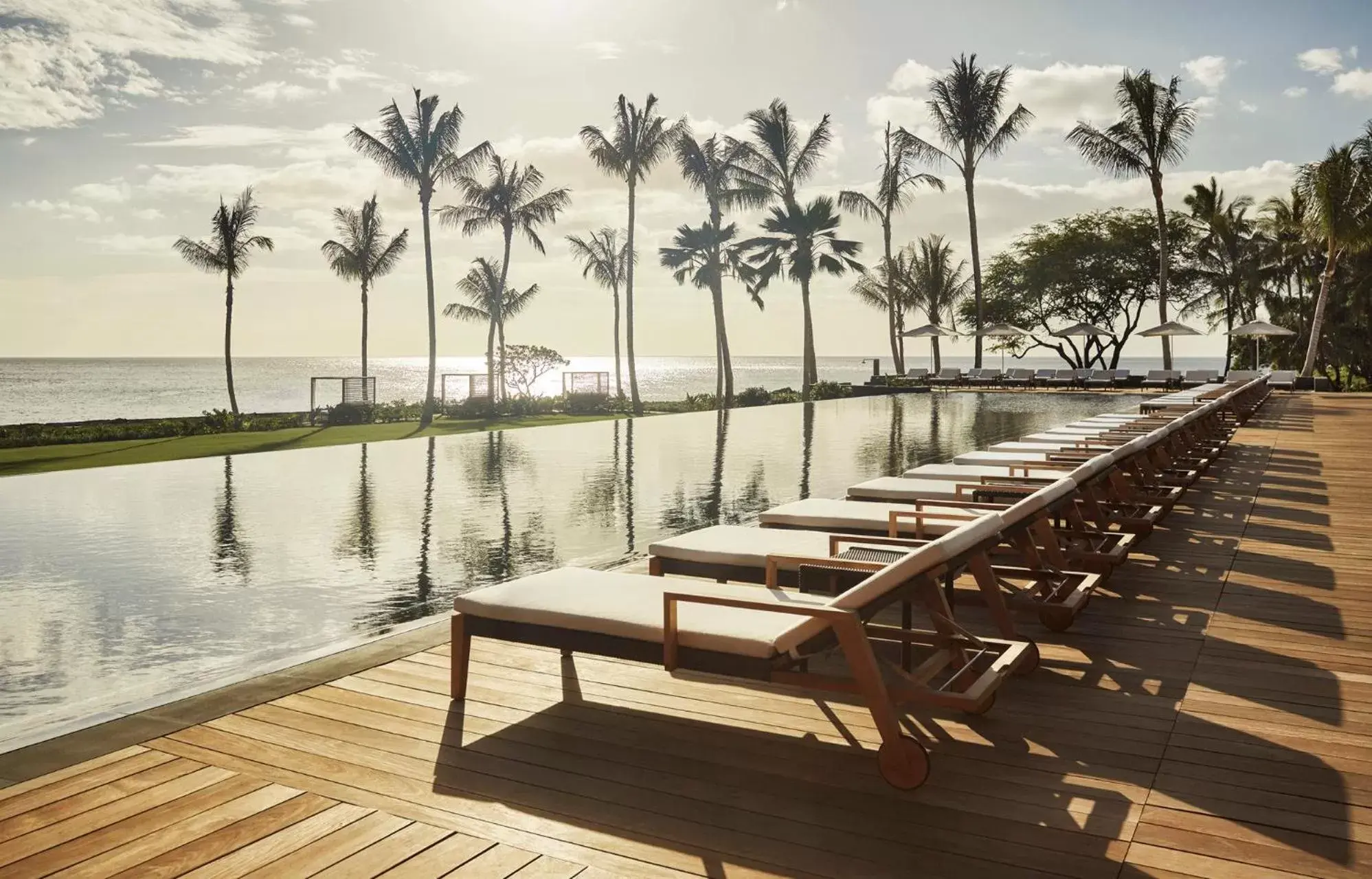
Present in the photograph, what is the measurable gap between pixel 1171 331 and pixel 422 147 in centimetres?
2353

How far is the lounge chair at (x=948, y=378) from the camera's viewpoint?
110 ft

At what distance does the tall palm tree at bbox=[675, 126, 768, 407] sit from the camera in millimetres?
31000

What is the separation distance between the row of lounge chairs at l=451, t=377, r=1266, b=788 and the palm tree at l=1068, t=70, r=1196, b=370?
1205 inches

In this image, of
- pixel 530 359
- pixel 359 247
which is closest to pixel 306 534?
pixel 530 359

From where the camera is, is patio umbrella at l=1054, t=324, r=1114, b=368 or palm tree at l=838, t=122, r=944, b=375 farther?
patio umbrella at l=1054, t=324, r=1114, b=368

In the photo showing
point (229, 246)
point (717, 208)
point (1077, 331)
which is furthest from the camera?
point (1077, 331)

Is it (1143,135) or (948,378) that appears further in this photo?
(948,378)

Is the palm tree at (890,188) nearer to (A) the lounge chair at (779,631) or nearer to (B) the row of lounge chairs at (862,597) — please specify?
(B) the row of lounge chairs at (862,597)

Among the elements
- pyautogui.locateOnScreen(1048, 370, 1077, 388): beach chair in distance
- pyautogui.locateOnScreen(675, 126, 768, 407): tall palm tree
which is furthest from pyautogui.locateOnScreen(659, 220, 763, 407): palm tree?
pyautogui.locateOnScreen(1048, 370, 1077, 388): beach chair in distance

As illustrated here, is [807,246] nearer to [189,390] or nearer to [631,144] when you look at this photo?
[631,144]

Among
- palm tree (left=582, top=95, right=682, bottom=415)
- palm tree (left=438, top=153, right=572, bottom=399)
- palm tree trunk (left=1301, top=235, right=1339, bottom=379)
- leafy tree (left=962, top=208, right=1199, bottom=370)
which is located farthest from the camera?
leafy tree (left=962, top=208, right=1199, bottom=370)

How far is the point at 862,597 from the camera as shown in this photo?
9.28 feet

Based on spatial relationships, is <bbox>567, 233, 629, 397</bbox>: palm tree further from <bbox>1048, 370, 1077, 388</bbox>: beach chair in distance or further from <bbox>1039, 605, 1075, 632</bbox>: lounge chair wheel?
<bbox>1039, 605, 1075, 632</bbox>: lounge chair wheel

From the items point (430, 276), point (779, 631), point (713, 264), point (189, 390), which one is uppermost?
point (713, 264)
